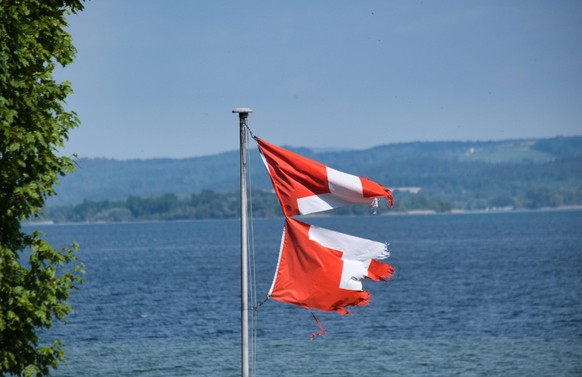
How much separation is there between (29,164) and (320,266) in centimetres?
555

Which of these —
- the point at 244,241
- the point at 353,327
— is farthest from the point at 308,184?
the point at 353,327

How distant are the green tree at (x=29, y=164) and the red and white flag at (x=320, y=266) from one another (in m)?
3.78

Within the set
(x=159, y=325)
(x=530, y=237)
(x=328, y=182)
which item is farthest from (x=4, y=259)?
(x=530, y=237)

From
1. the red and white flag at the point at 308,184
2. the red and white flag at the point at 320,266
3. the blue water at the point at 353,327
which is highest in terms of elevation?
the red and white flag at the point at 308,184

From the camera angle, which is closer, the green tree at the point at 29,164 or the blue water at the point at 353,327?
the green tree at the point at 29,164

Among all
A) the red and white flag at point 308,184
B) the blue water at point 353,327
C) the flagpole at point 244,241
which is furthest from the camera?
the blue water at point 353,327

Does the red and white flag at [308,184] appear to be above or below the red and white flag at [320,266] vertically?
above

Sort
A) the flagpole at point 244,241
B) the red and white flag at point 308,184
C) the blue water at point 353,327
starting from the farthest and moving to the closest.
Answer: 1. the blue water at point 353,327
2. the red and white flag at point 308,184
3. the flagpole at point 244,241

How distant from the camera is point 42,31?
20125mm

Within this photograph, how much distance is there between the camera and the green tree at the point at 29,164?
62.5 ft

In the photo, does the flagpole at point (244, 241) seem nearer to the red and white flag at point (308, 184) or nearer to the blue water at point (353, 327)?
the red and white flag at point (308, 184)

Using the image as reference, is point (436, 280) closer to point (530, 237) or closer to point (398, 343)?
point (398, 343)

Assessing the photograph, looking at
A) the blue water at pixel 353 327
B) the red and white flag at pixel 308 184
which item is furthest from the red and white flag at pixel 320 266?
the blue water at pixel 353 327

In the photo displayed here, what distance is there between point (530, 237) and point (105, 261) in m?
83.1
